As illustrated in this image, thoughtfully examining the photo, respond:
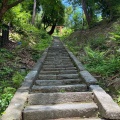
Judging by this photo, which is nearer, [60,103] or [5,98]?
[5,98]

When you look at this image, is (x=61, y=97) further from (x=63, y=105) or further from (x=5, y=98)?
(x=5, y=98)

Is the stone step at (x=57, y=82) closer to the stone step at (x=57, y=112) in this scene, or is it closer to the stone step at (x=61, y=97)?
the stone step at (x=61, y=97)

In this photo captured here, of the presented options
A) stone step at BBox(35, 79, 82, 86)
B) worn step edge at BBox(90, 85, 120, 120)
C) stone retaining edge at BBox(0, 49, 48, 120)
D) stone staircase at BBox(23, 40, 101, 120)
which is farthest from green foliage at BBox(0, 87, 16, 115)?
worn step edge at BBox(90, 85, 120, 120)

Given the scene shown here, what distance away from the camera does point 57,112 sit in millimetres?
3605

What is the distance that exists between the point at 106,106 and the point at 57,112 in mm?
830

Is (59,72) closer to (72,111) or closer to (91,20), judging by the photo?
(72,111)

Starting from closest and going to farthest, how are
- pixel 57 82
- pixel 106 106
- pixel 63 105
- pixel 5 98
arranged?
pixel 106 106, pixel 63 105, pixel 5 98, pixel 57 82

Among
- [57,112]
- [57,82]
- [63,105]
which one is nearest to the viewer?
[57,112]

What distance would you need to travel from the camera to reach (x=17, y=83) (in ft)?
16.7

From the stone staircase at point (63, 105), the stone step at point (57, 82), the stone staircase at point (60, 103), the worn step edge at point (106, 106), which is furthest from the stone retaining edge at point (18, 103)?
the worn step edge at point (106, 106)

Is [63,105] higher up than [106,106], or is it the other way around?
[106,106]

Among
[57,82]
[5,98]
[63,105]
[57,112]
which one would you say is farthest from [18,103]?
[57,82]

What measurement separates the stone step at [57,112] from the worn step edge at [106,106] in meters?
0.19

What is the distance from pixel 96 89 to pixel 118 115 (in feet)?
4.06
